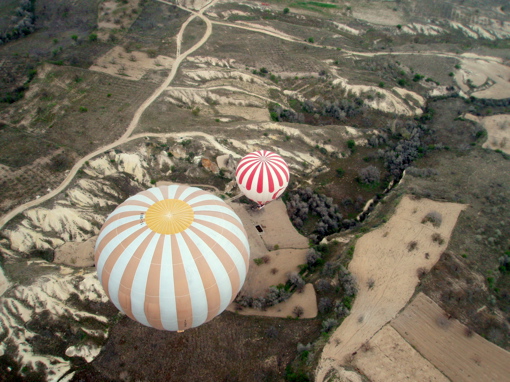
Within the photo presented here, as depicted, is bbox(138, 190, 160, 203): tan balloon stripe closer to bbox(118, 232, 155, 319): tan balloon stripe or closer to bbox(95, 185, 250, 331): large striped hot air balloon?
bbox(95, 185, 250, 331): large striped hot air balloon

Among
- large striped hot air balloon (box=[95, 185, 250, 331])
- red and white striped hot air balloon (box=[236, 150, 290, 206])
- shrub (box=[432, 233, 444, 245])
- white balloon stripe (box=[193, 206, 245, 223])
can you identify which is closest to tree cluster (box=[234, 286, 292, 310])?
large striped hot air balloon (box=[95, 185, 250, 331])

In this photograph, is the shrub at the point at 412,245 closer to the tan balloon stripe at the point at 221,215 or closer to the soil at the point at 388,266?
the soil at the point at 388,266

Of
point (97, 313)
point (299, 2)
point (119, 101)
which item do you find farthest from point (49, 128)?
point (299, 2)

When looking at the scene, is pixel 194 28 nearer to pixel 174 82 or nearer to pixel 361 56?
pixel 174 82

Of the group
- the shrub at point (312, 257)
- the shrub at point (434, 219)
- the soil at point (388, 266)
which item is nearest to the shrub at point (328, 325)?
the soil at point (388, 266)

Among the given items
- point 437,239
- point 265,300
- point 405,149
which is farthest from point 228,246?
point 405,149

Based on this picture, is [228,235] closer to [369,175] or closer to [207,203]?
[207,203]

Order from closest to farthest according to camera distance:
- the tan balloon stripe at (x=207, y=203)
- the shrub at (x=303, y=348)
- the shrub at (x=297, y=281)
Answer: the tan balloon stripe at (x=207, y=203) < the shrub at (x=303, y=348) < the shrub at (x=297, y=281)

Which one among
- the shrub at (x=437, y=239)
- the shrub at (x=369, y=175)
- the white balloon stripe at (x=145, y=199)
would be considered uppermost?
the white balloon stripe at (x=145, y=199)
